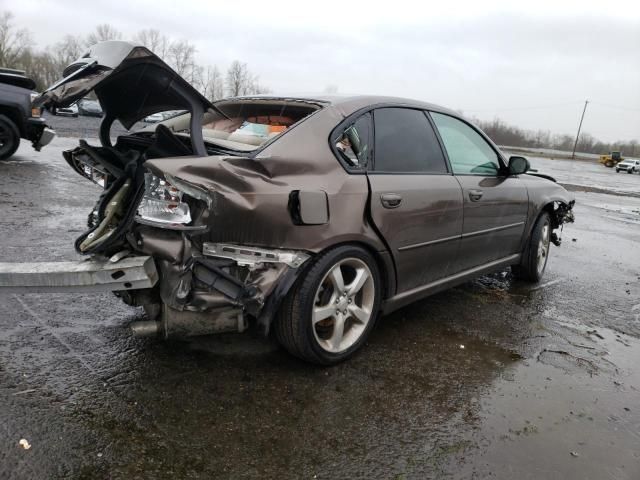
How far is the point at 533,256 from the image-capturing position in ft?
15.9

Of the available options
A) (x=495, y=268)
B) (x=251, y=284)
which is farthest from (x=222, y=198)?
(x=495, y=268)

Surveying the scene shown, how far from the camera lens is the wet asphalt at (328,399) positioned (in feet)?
7.13

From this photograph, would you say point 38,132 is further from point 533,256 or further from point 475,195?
point 533,256

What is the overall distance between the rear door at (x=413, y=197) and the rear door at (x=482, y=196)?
159mm

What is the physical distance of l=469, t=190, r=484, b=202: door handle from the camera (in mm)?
3736

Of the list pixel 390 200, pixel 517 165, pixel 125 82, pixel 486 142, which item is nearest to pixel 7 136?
pixel 125 82

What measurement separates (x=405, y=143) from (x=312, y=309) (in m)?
1.37

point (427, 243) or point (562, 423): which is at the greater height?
point (427, 243)

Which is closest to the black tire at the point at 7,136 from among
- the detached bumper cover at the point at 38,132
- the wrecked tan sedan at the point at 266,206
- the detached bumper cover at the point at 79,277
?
the detached bumper cover at the point at 38,132

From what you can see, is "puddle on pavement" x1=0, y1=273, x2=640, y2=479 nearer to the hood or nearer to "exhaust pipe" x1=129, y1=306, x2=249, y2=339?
"exhaust pipe" x1=129, y1=306, x2=249, y2=339

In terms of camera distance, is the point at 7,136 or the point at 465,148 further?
the point at 7,136

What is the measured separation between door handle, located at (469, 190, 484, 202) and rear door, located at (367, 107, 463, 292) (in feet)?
0.58

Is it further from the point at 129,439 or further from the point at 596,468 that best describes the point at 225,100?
the point at 596,468

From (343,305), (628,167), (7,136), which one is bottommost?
(628,167)
